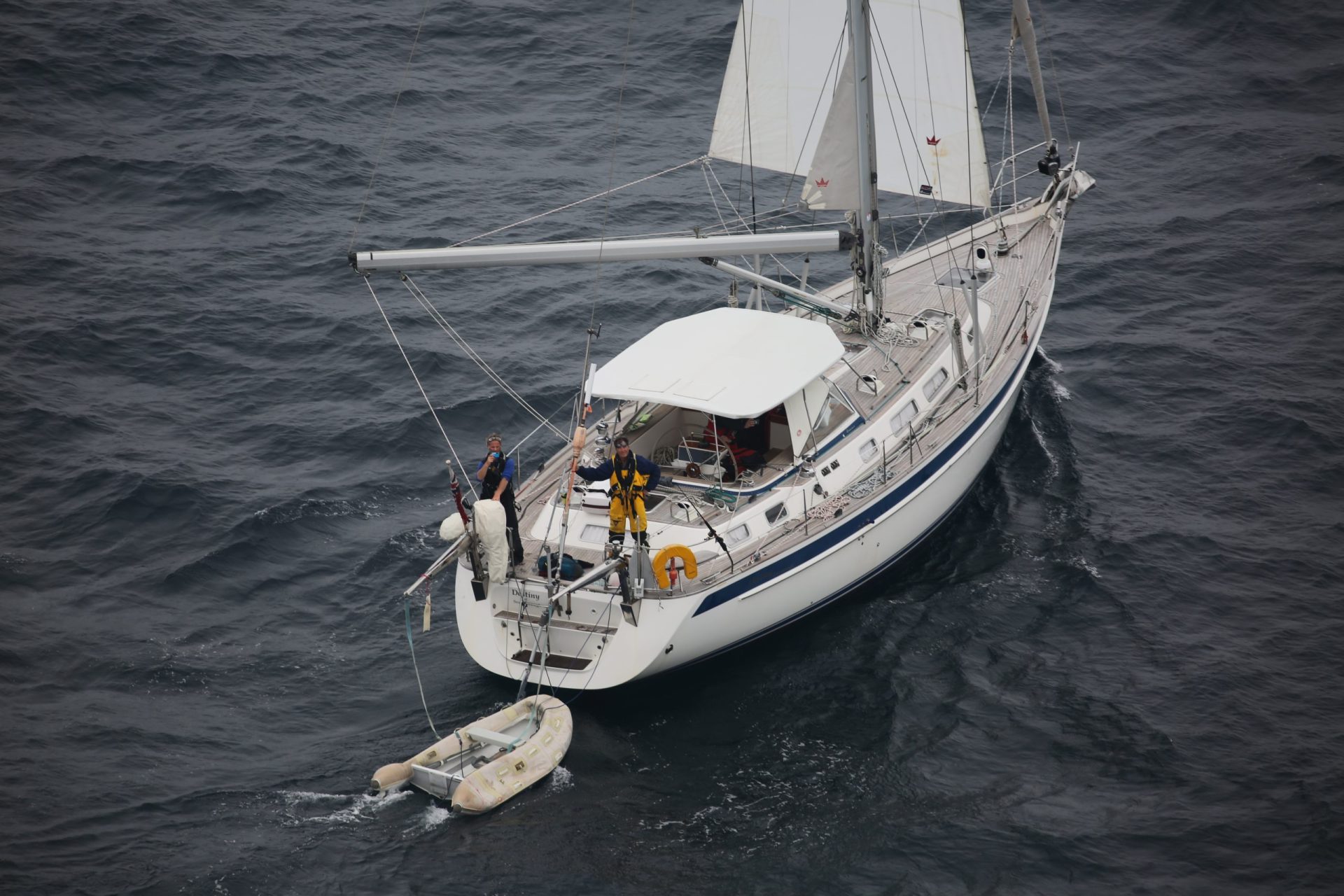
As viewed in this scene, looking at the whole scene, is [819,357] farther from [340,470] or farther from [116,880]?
[116,880]

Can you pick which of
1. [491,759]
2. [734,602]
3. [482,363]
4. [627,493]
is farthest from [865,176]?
[491,759]

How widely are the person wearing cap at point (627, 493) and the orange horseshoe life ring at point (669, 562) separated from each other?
0.32 meters

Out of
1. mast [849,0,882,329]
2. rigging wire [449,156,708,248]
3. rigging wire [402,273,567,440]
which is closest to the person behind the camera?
rigging wire [402,273,567,440]

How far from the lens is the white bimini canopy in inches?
801

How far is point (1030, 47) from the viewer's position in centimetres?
2755

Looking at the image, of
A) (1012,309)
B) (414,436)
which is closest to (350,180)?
(414,436)

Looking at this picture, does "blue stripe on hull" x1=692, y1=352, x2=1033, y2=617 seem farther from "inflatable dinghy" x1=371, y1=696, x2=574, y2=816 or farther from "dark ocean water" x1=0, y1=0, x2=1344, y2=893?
"inflatable dinghy" x1=371, y1=696, x2=574, y2=816

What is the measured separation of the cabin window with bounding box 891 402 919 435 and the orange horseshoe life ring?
18.6ft

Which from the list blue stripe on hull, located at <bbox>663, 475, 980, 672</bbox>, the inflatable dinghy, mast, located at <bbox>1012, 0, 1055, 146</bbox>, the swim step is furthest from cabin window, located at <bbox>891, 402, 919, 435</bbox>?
the inflatable dinghy

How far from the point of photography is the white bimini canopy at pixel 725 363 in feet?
66.7

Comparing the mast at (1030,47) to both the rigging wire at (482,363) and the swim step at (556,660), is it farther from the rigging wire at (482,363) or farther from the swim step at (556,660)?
the swim step at (556,660)

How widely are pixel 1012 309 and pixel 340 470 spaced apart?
13.5m

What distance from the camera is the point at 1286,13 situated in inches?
1544

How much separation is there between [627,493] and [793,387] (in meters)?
3.48
